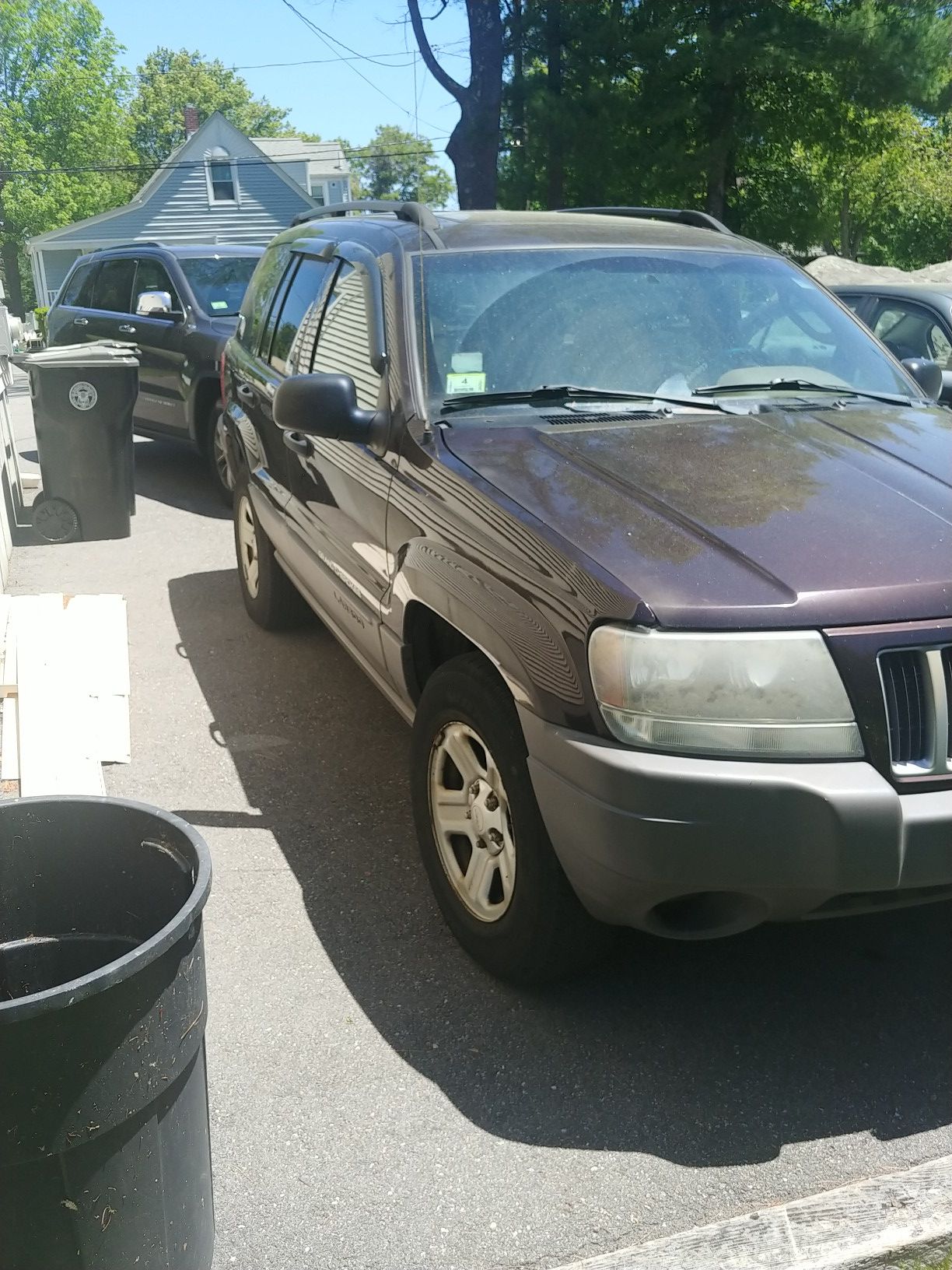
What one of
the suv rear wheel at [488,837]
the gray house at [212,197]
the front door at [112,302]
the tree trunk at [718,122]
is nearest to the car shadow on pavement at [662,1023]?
the suv rear wheel at [488,837]

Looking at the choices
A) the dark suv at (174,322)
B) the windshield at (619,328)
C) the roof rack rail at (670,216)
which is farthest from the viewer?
the dark suv at (174,322)

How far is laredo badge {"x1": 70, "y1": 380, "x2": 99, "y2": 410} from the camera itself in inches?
336

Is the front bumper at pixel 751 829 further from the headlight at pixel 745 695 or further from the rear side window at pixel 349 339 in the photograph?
the rear side window at pixel 349 339

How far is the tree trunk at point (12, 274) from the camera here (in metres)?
64.5

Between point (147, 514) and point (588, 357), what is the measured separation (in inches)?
244

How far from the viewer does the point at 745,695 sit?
2611 millimetres

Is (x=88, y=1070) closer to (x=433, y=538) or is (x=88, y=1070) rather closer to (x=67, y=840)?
(x=67, y=840)

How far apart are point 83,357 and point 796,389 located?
19.2 ft

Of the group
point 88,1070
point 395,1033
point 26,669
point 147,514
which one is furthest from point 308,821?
point 147,514

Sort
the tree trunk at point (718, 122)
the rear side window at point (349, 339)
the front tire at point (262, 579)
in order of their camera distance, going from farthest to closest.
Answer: the tree trunk at point (718, 122), the front tire at point (262, 579), the rear side window at point (349, 339)

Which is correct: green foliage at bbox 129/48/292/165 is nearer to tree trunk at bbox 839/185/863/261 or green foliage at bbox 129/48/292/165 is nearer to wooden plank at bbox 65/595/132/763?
tree trunk at bbox 839/185/863/261

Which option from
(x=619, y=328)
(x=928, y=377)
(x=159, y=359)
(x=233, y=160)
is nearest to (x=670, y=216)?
(x=928, y=377)

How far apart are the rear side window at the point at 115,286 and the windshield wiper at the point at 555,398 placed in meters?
8.03

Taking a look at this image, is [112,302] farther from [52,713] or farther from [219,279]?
[52,713]
